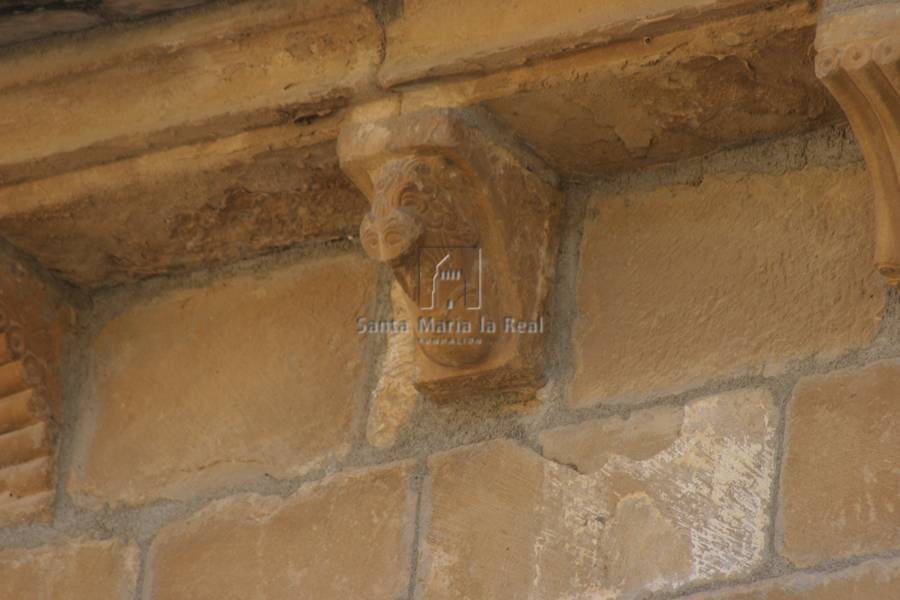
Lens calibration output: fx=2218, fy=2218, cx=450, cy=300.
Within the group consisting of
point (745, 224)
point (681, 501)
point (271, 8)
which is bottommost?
point (681, 501)

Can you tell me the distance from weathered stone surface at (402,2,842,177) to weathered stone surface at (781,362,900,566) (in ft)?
1.31

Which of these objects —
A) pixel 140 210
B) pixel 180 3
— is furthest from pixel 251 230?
pixel 180 3

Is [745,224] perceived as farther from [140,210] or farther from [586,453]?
[140,210]

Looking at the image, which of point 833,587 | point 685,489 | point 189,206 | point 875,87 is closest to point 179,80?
point 189,206

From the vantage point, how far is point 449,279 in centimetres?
315

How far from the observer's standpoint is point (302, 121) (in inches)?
131

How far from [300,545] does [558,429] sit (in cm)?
45

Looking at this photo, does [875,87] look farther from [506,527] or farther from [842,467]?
[506,527]

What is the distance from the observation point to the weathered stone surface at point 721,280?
310 centimetres

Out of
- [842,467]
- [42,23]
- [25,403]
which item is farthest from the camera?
[25,403]

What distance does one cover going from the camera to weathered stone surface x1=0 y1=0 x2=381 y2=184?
3279 mm

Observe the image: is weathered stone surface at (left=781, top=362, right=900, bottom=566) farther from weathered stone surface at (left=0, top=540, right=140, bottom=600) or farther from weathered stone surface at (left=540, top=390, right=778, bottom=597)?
weathered stone surface at (left=0, top=540, right=140, bottom=600)

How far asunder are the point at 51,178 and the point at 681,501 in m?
1.14

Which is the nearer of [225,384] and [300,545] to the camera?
[300,545]
